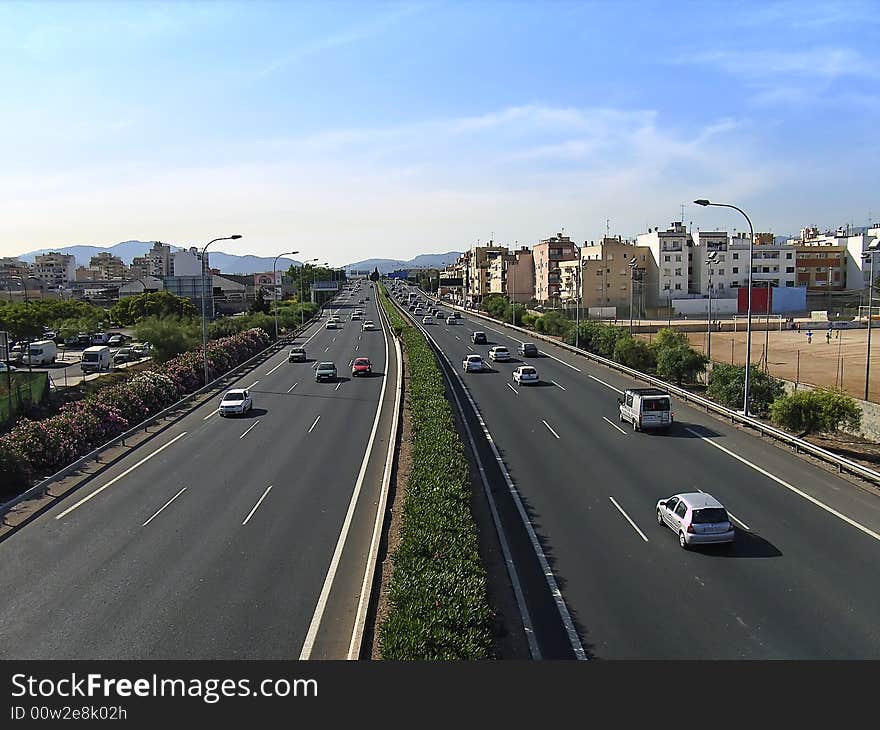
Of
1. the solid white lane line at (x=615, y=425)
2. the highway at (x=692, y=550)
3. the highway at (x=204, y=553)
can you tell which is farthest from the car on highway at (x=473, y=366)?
the highway at (x=204, y=553)

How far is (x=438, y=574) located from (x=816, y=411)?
2028cm

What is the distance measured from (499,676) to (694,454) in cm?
1933

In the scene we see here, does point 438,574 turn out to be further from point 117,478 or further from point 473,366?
point 473,366

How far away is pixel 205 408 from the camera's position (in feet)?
125

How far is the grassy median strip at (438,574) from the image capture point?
1096cm

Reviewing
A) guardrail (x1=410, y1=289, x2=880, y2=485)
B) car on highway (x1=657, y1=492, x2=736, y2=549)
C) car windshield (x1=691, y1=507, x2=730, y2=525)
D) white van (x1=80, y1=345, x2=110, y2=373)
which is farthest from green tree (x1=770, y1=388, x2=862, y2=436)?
white van (x1=80, y1=345, x2=110, y2=373)

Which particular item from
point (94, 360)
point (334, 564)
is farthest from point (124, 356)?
point (334, 564)

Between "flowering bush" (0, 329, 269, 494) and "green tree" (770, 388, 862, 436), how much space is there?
1020 inches

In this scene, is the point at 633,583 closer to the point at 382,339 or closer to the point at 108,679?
the point at 108,679

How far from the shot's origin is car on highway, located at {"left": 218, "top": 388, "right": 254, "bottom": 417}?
35188 mm

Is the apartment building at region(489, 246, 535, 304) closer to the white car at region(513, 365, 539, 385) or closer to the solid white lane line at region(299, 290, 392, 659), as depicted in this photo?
the white car at region(513, 365, 539, 385)

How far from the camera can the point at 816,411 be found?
2792cm

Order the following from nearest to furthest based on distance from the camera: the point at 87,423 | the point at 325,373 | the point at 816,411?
the point at 816,411 < the point at 87,423 < the point at 325,373

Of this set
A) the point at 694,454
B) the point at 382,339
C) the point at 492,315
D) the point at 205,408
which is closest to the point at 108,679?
the point at 694,454
